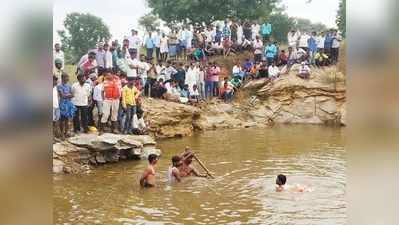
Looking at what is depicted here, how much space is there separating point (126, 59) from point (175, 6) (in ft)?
40.6

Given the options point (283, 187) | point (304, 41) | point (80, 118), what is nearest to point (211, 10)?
point (304, 41)

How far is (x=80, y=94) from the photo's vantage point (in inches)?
432

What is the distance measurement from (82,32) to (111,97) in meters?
20.2

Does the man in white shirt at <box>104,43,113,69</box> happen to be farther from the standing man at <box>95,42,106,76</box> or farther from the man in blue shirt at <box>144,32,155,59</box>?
the man in blue shirt at <box>144,32,155,59</box>

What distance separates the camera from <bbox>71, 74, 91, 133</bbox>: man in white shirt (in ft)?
35.8

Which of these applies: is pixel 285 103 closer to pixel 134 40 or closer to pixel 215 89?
pixel 215 89

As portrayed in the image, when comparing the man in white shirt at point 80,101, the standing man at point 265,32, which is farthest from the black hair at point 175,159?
the standing man at point 265,32

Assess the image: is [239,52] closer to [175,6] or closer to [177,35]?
[177,35]

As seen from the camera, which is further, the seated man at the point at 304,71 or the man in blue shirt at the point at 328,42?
the seated man at the point at 304,71

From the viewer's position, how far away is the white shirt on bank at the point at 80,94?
1084 centimetres

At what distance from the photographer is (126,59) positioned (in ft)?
46.1

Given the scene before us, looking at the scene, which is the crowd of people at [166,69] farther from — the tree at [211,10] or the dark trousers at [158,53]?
the tree at [211,10]

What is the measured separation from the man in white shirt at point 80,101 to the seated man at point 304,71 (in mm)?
9486
